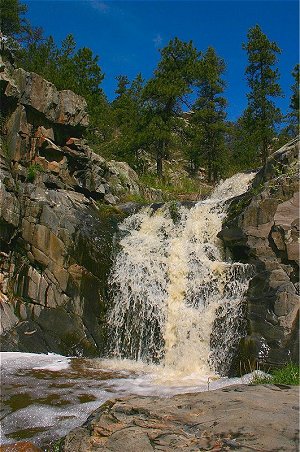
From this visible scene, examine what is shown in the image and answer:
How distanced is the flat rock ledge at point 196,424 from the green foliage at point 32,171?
12.7 meters

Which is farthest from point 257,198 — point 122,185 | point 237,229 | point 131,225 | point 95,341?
point 122,185

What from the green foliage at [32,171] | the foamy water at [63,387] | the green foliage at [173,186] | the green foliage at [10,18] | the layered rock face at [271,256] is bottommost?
the foamy water at [63,387]

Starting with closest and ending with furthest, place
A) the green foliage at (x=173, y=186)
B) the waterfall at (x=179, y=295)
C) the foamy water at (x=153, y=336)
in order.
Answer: the foamy water at (x=153, y=336) < the waterfall at (x=179, y=295) < the green foliage at (x=173, y=186)

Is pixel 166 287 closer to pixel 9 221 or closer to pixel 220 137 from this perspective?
pixel 9 221

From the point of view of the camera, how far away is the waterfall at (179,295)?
38.4 feet

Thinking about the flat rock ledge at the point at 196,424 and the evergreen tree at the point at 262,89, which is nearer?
the flat rock ledge at the point at 196,424

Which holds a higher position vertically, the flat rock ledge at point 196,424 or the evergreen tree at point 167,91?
the evergreen tree at point 167,91

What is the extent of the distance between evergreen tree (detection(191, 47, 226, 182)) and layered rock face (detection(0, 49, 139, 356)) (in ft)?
47.2

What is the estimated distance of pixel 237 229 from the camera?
43.5ft

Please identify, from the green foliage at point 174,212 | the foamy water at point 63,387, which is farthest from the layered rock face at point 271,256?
the green foliage at point 174,212

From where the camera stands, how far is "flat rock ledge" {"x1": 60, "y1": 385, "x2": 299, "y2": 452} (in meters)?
4.27

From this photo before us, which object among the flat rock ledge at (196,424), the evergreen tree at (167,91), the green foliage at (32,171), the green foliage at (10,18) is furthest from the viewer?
the green foliage at (10,18)

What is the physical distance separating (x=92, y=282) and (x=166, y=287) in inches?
104

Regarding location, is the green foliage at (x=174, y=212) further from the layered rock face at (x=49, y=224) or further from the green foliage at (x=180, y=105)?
the green foliage at (x=180, y=105)
